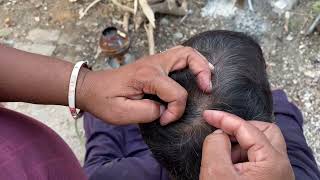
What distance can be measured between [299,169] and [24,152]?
0.89 meters

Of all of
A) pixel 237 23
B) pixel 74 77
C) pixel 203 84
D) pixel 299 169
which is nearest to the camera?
pixel 203 84

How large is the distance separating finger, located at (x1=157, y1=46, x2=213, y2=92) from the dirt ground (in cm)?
132

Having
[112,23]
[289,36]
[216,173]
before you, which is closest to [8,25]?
[112,23]

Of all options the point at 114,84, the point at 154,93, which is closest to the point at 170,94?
the point at 154,93

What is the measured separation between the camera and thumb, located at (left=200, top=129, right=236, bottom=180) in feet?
3.46

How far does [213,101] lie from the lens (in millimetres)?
1239

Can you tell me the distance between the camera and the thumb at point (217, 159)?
1054mm

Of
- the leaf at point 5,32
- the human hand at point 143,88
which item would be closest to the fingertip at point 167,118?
the human hand at point 143,88

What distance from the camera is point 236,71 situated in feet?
4.15

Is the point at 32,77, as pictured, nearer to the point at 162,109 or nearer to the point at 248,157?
the point at 162,109

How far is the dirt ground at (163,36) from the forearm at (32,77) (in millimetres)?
1189

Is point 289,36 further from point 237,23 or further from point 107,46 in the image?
point 107,46

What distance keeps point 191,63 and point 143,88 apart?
135mm

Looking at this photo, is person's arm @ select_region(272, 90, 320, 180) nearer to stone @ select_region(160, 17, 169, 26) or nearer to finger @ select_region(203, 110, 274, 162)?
finger @ select_region(203, 110, 274, 162)
